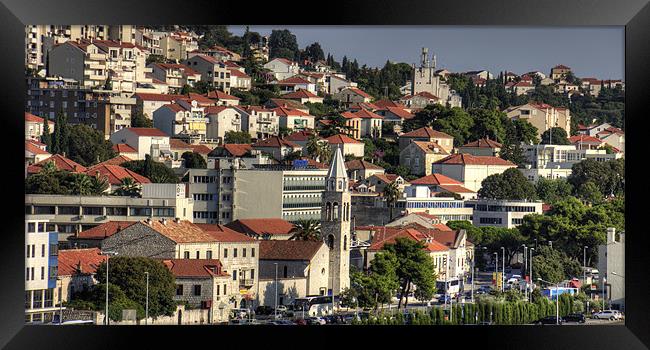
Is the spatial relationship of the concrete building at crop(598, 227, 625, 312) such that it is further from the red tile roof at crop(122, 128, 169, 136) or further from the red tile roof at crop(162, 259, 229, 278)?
the red tile roof at crop(122, 128, 169, 136)

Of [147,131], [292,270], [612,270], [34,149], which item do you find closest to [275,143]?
[147,131]

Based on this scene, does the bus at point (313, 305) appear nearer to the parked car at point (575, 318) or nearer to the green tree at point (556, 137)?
the parked car at point (575, 318)

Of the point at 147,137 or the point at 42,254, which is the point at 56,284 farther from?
the point at 147,137

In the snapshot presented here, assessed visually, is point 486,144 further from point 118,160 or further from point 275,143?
point 118,160

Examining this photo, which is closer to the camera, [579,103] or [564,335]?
[564,335]

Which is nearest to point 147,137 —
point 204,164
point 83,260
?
point 204,164

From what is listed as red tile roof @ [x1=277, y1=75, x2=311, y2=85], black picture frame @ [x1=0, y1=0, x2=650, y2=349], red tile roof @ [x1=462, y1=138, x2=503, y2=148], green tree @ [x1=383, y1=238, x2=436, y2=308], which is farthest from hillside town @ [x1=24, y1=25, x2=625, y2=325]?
black picture frame @ [x1=0, y1=0, x2=650, y2=349]
